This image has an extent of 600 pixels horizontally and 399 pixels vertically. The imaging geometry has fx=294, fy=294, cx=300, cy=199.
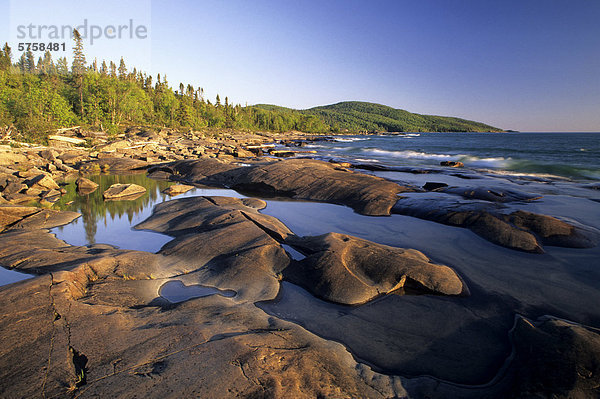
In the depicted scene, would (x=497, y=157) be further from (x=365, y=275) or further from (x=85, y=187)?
(x=85, y=187)

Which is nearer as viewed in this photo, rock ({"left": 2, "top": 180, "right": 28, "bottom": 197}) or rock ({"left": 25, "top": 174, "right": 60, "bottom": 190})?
rock ({"left": 2, "top": 180, "right": 28, "bottom": 197})

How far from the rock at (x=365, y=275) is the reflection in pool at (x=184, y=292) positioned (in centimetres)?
146

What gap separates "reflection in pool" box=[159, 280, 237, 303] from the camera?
17.7ft

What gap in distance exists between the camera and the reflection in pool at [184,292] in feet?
17.7

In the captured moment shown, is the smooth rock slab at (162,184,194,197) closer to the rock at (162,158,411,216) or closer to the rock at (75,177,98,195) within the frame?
the rock at (162,158,411,216)

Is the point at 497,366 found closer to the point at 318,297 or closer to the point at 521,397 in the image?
the point at 521,397

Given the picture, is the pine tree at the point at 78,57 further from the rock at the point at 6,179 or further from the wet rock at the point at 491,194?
the wet rock at the point at 491,194

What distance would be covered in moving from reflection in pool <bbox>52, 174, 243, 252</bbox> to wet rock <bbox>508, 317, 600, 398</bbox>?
7862 mm

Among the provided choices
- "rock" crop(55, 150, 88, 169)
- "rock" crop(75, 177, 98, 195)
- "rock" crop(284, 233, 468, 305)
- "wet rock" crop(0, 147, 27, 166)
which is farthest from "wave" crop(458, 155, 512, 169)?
"wet rock" crop(0, 147, 27, 166)

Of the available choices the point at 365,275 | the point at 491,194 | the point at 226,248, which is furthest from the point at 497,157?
the point at 226,248

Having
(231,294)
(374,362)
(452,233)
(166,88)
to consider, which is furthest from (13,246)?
(166,88)

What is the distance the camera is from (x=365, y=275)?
610cm

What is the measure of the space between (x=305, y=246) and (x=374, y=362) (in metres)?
3.73

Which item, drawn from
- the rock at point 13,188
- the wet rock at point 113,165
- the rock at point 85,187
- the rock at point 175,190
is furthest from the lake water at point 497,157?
the rock at point 13,188
